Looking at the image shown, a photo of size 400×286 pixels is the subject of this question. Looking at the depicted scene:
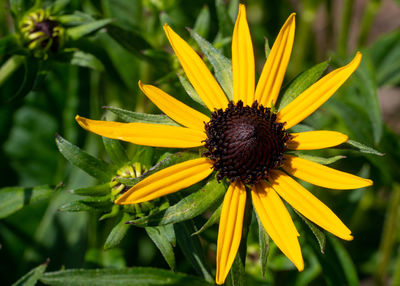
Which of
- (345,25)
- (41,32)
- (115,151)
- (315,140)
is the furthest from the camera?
(345,25)

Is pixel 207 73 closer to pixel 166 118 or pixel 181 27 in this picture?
pixel 166 118

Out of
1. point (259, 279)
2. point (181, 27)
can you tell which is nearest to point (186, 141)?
point (259, 279)

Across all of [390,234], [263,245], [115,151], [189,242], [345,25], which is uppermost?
[345,25]

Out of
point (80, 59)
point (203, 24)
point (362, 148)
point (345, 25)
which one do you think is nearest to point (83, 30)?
point (80, 59)

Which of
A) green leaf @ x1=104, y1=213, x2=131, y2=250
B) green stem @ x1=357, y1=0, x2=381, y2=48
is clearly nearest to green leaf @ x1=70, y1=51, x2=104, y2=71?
green leaf @ x1=104, y1=213, x2=131, y2=250

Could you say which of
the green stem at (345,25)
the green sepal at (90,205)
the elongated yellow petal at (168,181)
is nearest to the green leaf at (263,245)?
the elongated yellow petal at (168,181)

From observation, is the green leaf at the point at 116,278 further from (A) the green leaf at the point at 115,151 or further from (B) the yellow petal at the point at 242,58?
(B) the yellow petal at the point at 242,58

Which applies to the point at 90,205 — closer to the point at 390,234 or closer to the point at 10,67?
the point at 10,67

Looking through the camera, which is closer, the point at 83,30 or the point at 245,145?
the point at 245,145
